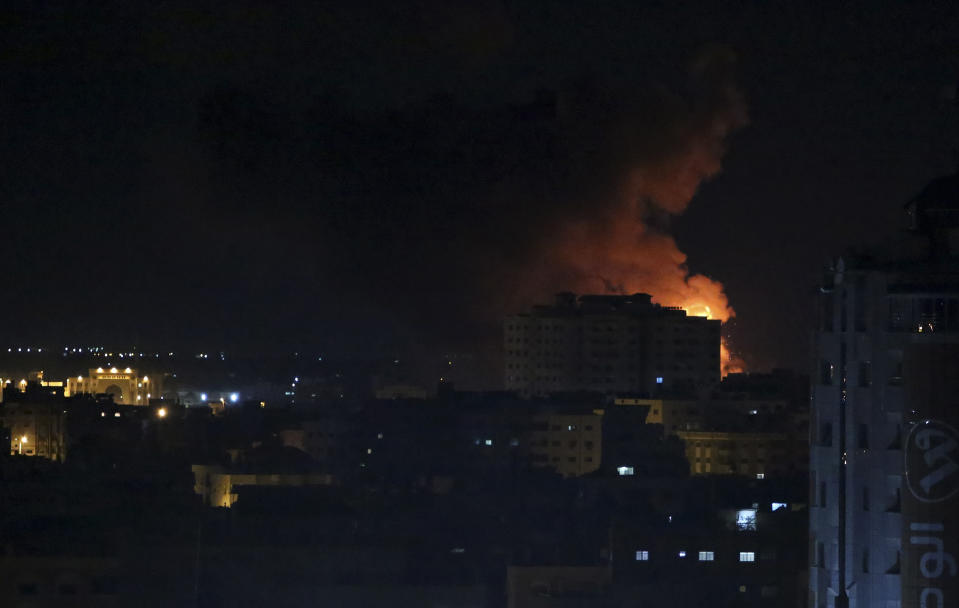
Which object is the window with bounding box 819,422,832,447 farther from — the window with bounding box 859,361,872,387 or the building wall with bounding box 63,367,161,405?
the building wall with bounding box 63,367,161,405

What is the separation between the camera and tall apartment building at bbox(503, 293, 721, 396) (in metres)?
52.5

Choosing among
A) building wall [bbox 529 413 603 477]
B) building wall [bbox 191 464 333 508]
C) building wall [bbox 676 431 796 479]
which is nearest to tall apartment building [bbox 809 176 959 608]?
building wall [bbox 191 464 333 508]

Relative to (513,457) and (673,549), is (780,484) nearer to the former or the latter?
(673,549)

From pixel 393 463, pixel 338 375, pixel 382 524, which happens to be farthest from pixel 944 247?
pixel 338 375

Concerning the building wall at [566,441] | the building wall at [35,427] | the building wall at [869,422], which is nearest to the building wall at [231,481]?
the building wall at [566,441]

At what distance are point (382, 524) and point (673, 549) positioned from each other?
14.2 ft

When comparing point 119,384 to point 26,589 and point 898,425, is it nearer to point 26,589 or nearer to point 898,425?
point 26,589

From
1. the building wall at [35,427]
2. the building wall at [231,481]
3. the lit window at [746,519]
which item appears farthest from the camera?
the building wall at [35,427]

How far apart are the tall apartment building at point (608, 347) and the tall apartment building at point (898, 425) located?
44.7 meters

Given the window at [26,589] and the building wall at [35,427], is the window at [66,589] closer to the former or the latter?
the window at [26,589]

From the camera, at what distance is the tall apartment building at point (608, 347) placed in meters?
52.5

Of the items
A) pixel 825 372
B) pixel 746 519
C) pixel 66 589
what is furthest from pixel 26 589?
pixel 825 372

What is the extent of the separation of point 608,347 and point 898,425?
47546 millimetres

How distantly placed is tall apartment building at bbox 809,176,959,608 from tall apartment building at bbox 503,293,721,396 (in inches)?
1759
